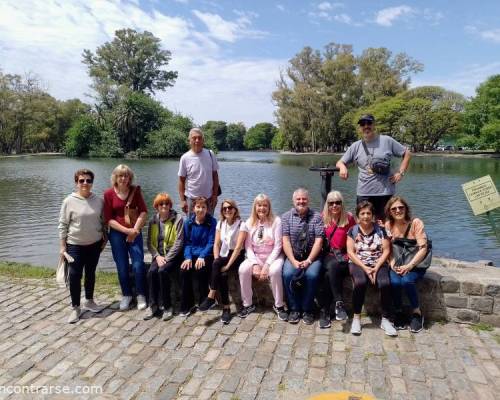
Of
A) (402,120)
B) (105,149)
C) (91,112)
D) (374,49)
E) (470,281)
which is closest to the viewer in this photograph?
(470,281)

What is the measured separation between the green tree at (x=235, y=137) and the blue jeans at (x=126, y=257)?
12120 cm

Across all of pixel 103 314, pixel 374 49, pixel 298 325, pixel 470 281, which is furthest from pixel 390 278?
pixel 374 49

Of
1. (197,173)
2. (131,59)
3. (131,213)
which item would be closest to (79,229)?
(131,213)

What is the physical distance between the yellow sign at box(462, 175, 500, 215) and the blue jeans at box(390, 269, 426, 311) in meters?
1.50

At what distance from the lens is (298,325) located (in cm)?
423

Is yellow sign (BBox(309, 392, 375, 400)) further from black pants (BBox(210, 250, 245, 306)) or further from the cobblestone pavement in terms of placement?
black pants (BBox(210, 250, 245, 306))

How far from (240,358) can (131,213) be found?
2286mm

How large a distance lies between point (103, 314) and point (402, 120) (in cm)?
5076

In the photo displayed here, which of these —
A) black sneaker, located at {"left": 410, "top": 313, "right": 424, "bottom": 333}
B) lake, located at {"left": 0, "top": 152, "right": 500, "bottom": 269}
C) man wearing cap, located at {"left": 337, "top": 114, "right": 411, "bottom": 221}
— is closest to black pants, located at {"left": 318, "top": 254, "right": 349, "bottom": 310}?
black sneaker, located at {"left": 410, "top": 313, "right": 424, "bottom": 333}

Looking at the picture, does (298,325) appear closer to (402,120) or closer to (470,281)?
(470,281)

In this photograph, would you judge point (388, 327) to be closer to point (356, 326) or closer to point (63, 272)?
point (356, 326)

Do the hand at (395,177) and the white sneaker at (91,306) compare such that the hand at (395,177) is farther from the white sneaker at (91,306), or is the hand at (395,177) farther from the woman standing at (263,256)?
the white sneaker at (91,306)

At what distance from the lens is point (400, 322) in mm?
4137

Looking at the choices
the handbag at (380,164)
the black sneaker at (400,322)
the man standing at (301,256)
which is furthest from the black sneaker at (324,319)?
the handbag at (380,164)
